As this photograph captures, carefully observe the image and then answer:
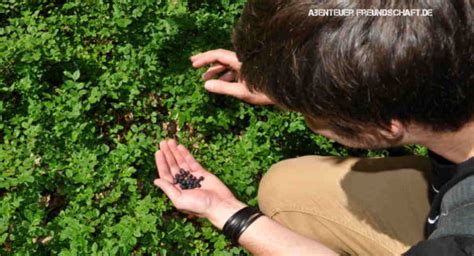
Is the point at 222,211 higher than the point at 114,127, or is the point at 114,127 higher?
the point at 222,211

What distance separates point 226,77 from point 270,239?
1.04m

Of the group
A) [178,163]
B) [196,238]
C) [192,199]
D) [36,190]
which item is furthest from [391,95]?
[36,190]

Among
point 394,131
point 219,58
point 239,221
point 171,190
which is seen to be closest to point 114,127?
point 219,58

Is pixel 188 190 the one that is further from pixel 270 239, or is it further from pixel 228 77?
pixel 228 77

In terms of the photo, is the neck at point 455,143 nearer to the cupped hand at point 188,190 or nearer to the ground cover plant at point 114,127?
the cupped hand at point 188,190

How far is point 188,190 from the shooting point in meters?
2.65

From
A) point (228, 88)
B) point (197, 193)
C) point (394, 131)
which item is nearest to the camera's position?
point (394, 131)

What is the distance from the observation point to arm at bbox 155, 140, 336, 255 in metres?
2.29

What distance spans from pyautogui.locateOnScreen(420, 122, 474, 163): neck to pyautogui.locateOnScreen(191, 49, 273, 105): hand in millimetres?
966

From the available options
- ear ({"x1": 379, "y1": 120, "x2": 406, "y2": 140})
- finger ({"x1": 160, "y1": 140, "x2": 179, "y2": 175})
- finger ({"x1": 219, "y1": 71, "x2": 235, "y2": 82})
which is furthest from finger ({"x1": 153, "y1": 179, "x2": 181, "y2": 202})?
ear ({"x1": 379, "y1": 120, "x2": 406, "y2": 140})

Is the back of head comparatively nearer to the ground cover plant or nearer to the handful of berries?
the handful of berries

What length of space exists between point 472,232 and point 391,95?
45 centimetres

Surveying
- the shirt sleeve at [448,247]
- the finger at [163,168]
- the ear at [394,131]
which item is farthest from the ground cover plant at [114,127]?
the shirt sleeve at [448,247]

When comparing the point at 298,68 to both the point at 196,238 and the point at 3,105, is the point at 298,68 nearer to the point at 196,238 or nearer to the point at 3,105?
the point at 196,238
